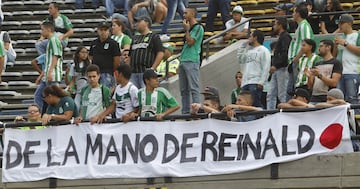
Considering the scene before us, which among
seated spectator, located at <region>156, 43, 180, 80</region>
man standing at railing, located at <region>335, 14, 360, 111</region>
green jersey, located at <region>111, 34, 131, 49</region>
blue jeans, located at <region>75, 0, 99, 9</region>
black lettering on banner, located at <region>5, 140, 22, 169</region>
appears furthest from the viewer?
blue jeans, located at <region>75, 0, 99, 9</region>

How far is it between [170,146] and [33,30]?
932 centimetres

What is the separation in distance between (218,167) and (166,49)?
14.8 feet

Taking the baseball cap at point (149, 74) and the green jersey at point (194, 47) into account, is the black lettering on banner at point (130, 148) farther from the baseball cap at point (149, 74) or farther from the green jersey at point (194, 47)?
the green jersey at point (194, 47)

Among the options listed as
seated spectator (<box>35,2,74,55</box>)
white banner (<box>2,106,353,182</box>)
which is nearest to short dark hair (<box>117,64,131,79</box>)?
white banner (<box>2,106,353,182</box>)

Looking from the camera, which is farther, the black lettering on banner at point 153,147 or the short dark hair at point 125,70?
the short dark hair at point 125,70

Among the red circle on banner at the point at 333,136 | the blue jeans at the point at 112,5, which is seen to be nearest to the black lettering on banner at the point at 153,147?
the red circle on banner at the point at 333,136

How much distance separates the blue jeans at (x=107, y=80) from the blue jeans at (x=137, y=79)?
0.32m

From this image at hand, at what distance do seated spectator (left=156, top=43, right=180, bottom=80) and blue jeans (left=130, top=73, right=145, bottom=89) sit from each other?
1.83 m

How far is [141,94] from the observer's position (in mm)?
19344

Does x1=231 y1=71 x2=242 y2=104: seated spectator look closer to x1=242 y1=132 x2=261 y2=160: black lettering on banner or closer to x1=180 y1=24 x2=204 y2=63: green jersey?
x1=180 y1=24 x2=204 y2=63: green jersey

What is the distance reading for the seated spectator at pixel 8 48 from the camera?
1000 inches

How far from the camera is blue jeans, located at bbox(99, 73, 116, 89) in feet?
68.9

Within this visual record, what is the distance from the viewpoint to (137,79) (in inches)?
824

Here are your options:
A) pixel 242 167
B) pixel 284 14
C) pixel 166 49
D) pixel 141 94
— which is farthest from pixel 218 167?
pixel 284 14
